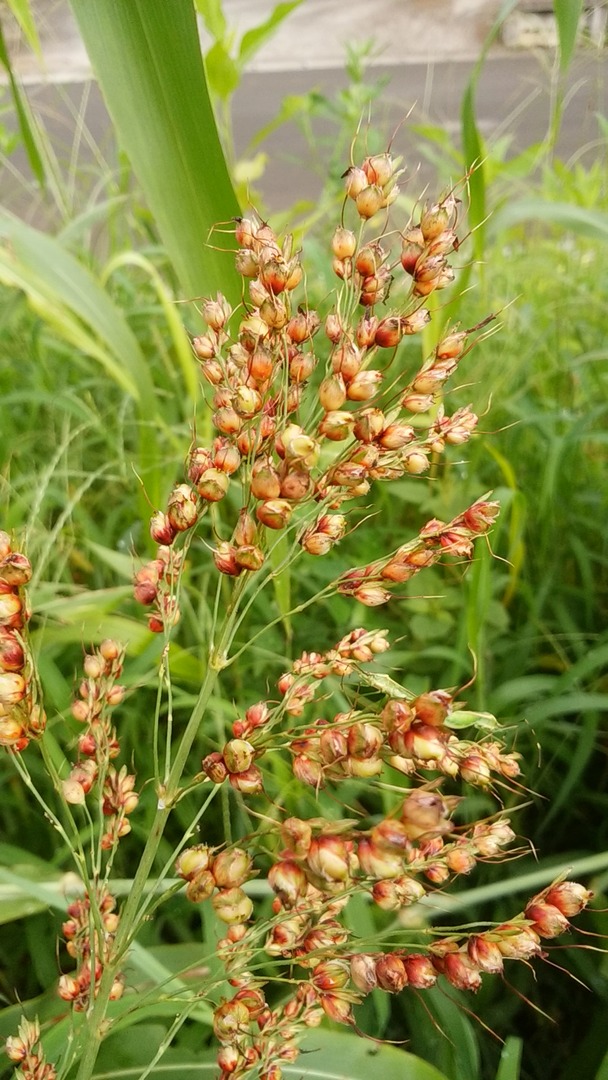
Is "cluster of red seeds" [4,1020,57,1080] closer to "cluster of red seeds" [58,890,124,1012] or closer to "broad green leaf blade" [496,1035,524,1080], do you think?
"cluster of red seeds" [58,890,124,1012]

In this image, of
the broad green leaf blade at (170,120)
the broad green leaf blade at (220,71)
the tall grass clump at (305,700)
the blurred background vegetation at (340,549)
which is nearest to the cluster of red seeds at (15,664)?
the tall grass clump at (305,700)

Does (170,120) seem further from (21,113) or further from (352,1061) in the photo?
(352,1061)

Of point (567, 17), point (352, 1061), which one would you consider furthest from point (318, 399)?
point (352, 1061)

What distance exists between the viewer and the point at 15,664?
0.94 feet

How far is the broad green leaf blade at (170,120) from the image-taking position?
0.41m

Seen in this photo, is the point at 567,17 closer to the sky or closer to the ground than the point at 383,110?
closer to the ground

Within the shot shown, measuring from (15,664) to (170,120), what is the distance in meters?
0.34

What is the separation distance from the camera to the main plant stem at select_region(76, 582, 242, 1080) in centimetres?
29

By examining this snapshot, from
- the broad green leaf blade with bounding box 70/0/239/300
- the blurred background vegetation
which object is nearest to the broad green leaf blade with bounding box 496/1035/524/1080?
the blurred background vegetation

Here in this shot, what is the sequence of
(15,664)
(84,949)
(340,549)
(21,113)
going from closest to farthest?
→ (15,664) < (84,949) < (21,113) < (340,549)

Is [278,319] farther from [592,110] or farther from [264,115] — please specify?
[264,115]

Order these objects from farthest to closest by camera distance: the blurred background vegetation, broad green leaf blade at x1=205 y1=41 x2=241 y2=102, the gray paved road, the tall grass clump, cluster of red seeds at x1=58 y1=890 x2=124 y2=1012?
the gray paved road → broad green leaf blade at x1=205 y1=41 x2=241 y2=102 → the blurred background vegetation → cluster of red seeds at x1=58 y1=890 x2=124 y2=1012 → the tall grass clump

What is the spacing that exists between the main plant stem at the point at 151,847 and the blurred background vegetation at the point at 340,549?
4.4 inches

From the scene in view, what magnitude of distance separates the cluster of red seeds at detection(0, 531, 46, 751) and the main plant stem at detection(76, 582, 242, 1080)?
60mm
